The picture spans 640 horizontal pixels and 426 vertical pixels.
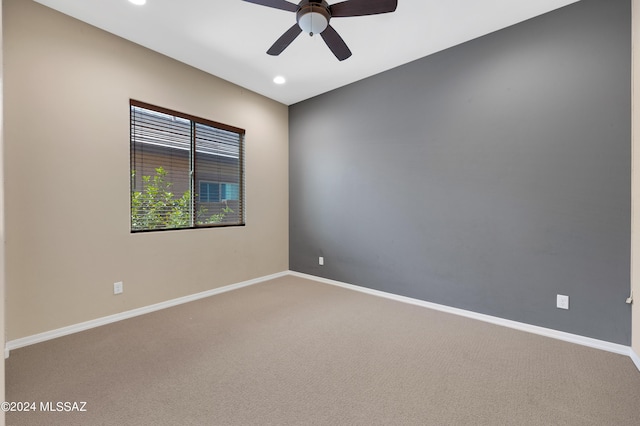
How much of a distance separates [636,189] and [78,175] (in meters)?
4.59

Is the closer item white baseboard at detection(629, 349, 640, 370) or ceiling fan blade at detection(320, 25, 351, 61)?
white baseboard at detection(629, 349, 640, 370)

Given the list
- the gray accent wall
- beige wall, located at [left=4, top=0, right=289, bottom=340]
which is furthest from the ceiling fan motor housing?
beige wall, located at [left=4, top=0, right=289, bottom=340]

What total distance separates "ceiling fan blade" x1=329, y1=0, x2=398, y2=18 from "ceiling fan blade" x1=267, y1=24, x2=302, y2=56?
0.31 m

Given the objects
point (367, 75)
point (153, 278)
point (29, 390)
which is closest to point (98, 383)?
point (29, 390)

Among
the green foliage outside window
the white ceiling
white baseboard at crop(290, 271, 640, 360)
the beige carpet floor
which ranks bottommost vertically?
the beige carpet floor

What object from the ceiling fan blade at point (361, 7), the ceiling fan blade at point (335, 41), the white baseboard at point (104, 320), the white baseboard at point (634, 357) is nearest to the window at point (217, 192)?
the white baseboard at point (104, 320)

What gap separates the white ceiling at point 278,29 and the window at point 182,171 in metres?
0.72

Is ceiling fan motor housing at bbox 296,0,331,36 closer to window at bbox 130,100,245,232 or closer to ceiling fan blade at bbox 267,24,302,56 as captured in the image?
ceiling fan blade at bbox 267,24,302,56

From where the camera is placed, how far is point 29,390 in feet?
5.86

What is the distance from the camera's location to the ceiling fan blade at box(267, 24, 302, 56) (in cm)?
221

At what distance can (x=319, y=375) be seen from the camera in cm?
196

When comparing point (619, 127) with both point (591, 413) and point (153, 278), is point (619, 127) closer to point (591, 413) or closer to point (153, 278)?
point (591, 413)

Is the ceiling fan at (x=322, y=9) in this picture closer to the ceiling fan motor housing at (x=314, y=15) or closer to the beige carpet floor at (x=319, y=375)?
the ceiling fan motor housing at (x=314, y=15)

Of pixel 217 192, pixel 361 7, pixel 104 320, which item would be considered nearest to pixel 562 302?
pixel 361 7
